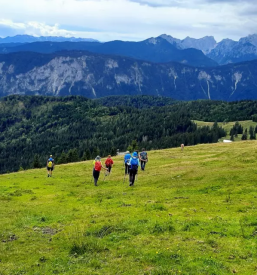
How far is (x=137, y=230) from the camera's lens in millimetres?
18828

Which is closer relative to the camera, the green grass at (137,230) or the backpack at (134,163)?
the green grass at (137,230)

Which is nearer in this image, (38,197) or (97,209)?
(97,209)

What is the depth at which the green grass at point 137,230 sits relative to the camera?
14.7m

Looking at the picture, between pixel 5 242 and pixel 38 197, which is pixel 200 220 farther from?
pixel 38 197

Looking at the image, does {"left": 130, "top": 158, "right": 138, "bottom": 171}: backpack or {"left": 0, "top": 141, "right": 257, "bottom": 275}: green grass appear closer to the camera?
{"left": 0, "top": 141, "right": 257, "bottom": 275}: green grass

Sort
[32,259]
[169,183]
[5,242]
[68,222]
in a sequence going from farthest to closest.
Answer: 1. [169,183]
2. [68,222]
3. [5,242]
4. [32,259]

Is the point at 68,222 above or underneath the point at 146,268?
underneath

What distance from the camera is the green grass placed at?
48.4 ft

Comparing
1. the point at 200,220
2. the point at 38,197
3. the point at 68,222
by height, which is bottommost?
the point at 38,197

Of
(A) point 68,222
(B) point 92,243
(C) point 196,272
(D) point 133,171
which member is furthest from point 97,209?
(C) point 196,272

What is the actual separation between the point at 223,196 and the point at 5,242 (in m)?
17.7

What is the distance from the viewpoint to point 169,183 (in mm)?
34188

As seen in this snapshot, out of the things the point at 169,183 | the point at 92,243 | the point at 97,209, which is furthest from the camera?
the point at 169,183

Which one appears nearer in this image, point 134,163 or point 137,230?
point 137,230
